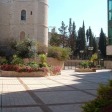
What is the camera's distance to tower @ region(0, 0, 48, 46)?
4966cm

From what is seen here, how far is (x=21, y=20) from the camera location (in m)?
49.9

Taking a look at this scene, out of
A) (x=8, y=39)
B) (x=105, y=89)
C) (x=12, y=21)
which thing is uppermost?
(x=12, y=21)

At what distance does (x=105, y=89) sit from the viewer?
666cm

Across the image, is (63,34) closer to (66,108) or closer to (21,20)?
(21,20)

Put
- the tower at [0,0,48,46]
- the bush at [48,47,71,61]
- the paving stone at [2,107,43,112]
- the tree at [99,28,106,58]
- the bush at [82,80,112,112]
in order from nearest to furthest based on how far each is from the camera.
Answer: the bush at [82,80,112,112], the paving stone at [2,107,43,112], the bush at [48,47,71,61], the tower at [0,0,48,46], the tree at [99,28,106,58]

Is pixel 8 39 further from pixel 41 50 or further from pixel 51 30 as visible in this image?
pixel 51 30

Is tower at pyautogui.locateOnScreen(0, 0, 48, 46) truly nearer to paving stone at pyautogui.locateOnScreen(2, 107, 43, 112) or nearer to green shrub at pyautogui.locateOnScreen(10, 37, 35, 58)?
green shrub at pyautogui.locateOnScreen(10, 37, 35, 58)

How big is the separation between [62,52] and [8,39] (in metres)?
9.82

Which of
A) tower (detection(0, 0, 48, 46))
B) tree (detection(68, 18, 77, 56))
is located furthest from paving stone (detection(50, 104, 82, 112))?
tree (detection(68, 18, 77, 56))

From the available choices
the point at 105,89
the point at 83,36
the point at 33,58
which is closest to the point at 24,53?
the point at 33,58

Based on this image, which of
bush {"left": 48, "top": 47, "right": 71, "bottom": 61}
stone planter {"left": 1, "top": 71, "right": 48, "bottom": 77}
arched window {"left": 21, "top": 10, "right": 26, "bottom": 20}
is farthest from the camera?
arched window {"left": 21, "top": 10, "right": 26, "bottom": 20}

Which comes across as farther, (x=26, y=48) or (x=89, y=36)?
(x=89, y=36)

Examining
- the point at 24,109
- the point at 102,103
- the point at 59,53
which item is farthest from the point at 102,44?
the point at 102,103

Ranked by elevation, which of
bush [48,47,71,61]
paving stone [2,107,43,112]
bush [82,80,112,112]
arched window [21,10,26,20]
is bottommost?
paving stone [2,107,43,112]
